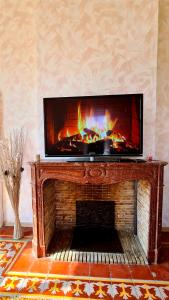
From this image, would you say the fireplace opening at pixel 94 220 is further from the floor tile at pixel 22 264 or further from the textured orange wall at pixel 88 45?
the textured orange wall at pixel 88 45

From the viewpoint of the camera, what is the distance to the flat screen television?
7.77ft

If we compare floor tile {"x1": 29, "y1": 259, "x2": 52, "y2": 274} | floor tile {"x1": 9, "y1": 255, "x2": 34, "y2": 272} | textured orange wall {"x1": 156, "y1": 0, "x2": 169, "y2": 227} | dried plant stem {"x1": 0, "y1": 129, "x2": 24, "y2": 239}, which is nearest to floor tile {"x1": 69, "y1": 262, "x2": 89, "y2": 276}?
floor tile {"x1": 29, "y1": 259, "x2": 52, "y2": 274}

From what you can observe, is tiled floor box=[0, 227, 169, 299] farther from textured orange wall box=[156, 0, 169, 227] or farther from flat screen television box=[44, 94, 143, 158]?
flat screen television box=[44, 94, 143, 158]

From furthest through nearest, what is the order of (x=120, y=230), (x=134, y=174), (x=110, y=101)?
(x=120, y=230)
(x=110, y=101)
(x=134, y=174)

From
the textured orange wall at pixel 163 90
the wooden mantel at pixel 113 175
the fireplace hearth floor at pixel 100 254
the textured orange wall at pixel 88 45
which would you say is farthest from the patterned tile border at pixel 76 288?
the textured orange wall at pixel 88 45

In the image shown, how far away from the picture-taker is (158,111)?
265cm

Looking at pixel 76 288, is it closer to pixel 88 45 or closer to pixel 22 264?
pixel 22 264

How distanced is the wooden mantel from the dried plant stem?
0.51m

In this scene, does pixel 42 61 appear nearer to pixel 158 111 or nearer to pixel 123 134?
pixel 123 134

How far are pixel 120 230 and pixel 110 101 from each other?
1.79 m

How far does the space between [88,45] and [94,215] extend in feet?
7.56

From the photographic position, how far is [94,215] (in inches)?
109

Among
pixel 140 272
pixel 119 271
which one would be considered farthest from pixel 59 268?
pixel 140 272

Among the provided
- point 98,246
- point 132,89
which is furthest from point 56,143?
point 98,246
